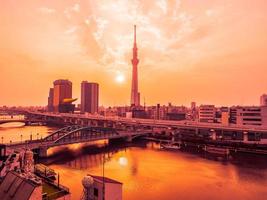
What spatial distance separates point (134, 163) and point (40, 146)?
858 inches

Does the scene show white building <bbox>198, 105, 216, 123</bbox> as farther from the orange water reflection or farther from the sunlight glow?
the sunlight glow

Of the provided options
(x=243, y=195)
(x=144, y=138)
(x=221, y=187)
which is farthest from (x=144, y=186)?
(x=144, y=138)

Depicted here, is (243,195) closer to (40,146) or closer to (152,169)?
(152,169)

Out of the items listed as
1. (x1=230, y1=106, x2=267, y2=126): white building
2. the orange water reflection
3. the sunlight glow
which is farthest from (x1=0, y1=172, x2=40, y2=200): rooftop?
(x1=230, y1=106, x2=267, y2=126): white building

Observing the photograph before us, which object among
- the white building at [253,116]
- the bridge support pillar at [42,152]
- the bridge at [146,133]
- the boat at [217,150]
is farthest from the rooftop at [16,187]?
the white building at [253,116]

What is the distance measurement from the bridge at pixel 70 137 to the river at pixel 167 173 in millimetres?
3029

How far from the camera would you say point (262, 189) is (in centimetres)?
3025

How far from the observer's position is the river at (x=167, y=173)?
28.8 meters

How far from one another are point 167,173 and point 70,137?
3019cm

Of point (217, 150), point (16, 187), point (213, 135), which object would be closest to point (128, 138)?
point (213, 135)

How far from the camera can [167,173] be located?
123 ft

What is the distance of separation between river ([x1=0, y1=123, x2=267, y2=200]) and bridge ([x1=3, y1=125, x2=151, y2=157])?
303 centimetres

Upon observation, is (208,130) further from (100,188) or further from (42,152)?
(100,188)

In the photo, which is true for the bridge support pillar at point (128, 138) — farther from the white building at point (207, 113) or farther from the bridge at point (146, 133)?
the white building at point (207, 113)
